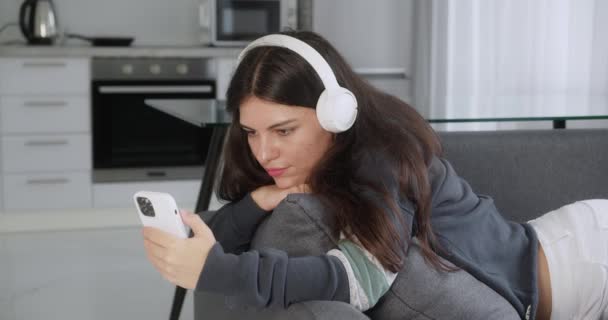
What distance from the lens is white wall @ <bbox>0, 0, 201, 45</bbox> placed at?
455cm

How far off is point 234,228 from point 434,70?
2962mm

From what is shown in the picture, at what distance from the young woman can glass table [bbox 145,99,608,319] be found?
1.12 feet

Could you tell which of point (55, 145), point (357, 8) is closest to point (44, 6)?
point (55, 145)

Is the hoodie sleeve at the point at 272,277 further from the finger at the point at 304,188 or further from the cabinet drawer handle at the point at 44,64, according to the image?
the cabinet drawer handle at the point at 44,64

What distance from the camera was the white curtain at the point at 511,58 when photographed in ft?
7.31

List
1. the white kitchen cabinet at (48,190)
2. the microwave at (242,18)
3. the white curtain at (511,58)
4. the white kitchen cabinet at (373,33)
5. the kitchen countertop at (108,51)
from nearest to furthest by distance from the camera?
the white curtain at (511,58)
the kitchen countertop at (108,51)
the white kitchen cabinet at (48,190)
the microwave at (242,18)
the white kitchen cabinet at (373,33)

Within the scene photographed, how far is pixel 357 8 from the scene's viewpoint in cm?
452

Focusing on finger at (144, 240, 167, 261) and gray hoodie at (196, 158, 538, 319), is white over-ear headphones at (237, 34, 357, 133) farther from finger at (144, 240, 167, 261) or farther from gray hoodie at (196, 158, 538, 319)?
finger at (144, 240, 167, 261)

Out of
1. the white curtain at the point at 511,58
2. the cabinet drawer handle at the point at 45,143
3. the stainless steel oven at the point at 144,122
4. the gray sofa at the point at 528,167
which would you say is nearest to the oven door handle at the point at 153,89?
the stainless steel oven at the point at 144,122

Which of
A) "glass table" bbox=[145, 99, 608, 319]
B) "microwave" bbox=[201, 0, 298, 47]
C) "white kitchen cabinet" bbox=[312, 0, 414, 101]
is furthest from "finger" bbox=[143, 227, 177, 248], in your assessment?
"white kitchen cabinet" bbox=[312, 0, 414, 101]

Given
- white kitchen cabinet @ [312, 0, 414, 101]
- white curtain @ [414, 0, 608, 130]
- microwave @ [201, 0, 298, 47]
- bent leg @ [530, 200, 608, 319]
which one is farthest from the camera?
white kitchen cabinet @ [312, 0, 414, 101]

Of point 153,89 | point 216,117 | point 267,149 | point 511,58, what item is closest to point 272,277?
point 267,149

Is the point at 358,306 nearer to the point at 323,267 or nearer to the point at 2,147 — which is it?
the point at 323,267

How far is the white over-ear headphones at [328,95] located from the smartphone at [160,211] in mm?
301
